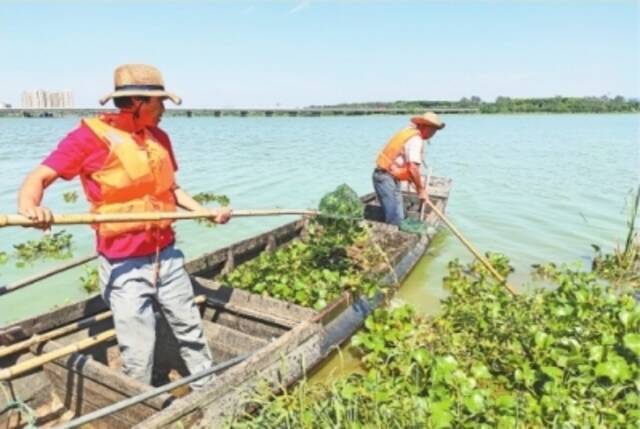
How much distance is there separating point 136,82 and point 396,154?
5.64 metres

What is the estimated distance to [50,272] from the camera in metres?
4.82

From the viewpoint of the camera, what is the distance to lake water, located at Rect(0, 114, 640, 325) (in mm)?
8961

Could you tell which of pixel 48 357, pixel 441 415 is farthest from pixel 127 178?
pixel 441 415

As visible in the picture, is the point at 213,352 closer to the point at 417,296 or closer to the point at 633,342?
the point at 417,296

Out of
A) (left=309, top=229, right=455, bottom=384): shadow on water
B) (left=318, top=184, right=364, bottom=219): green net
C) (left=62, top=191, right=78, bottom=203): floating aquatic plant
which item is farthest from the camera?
(left=62, top=191, right=78, bottom=203): floating aquatic plant

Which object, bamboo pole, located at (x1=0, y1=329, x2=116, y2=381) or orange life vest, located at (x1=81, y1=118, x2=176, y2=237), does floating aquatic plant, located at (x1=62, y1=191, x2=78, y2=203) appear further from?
orange life vest, located at (x1=81, y1=118, x2=176, y2=237)

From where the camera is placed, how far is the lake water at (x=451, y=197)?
896cm

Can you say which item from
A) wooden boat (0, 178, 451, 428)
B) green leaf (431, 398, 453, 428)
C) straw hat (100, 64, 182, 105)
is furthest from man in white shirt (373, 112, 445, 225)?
straw hat (100, 64, 182, 105)

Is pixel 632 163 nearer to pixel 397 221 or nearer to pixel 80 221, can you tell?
pixel 397 221

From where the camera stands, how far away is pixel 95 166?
354 cm

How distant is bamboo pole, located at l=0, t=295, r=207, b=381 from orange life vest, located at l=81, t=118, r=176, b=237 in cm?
102

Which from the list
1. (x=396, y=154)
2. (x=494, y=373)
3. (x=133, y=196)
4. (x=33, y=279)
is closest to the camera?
(x=133, y=196)

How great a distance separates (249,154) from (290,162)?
12.0 feet

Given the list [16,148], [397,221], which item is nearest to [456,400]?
[397,221]
